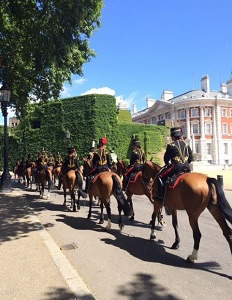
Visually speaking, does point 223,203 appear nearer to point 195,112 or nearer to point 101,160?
point 101,160

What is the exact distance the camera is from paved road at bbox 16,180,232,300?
Result: 498 cm

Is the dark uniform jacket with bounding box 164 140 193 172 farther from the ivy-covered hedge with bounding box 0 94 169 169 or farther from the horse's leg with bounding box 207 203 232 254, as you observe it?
the ivy-covered hedge with bounding box 0 94 169 169

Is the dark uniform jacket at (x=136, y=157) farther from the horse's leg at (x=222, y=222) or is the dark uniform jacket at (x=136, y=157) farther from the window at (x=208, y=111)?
the window at (x=208, y=111)

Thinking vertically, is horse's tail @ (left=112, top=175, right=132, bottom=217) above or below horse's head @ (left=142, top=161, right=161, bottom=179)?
below

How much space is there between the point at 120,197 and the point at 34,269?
4.06m

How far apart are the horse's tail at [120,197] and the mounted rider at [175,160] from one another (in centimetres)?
165

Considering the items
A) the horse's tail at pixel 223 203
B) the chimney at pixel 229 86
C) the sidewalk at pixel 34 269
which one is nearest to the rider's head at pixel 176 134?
the horse's tail at pixel 223 203

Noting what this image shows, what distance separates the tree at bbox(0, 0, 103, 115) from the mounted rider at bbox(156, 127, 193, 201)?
5.92m

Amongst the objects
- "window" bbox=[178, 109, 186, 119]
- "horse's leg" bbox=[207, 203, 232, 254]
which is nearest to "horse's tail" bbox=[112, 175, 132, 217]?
"horse's leg" bbox=[207, 203, 232, 254]

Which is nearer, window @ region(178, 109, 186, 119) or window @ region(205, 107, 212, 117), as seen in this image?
window @ region(205, 107, 212, 117)

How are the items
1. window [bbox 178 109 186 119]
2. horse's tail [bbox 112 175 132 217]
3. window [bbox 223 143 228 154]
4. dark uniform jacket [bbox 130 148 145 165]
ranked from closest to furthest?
horse's tail [bbox 112 175 132 217] < dark uniform jacket [bbox 130 148 145 165] < window [bbox 223 143 228 154] < window [bbox 178 109 186 119]

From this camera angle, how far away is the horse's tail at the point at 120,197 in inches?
354

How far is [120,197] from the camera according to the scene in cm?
921

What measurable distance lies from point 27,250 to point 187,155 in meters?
4.20
